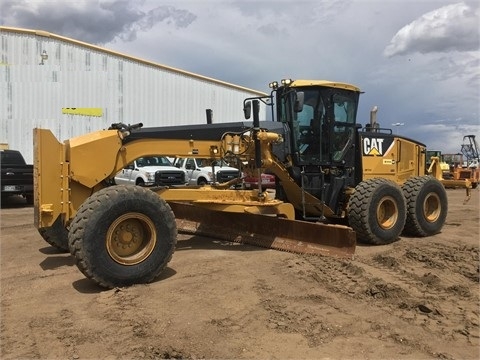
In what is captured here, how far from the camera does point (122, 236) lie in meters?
5.42

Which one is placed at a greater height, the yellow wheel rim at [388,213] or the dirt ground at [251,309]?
the yellow wheel rim at [388,213]

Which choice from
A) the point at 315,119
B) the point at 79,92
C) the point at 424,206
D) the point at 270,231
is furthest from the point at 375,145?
the point at 79,92

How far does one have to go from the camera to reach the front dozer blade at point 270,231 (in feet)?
21.9

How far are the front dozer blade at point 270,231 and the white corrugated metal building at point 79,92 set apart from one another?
14756 millimetres

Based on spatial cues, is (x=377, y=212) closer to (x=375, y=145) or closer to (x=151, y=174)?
(x=375, y=145)

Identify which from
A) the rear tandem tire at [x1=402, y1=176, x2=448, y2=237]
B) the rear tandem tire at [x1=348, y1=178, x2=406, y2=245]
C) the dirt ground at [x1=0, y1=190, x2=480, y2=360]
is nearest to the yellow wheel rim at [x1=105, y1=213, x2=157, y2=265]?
the dirt ground at [x1=0, y1=190, x2=480, y2=360]

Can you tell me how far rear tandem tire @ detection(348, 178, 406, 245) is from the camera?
787cm

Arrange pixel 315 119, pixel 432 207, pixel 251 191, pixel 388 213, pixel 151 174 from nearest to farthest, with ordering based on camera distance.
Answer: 1. pixel 251 191
2. pixel 315 119
3. pixel 388 213
4. pixel 432 207
5. pixel 151 174

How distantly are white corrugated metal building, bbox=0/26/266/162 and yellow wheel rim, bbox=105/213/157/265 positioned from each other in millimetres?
17063

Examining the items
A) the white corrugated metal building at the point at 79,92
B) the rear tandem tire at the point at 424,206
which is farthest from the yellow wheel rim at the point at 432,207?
the white corrugated metal building at the point at 79,92

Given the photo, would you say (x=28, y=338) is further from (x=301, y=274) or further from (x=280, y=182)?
(x=280, y=182)

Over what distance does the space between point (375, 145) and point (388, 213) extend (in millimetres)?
1541

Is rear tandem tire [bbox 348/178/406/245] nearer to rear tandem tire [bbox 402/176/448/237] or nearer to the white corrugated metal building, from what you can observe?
rear tandem tire [bbox 402/176/448/237]

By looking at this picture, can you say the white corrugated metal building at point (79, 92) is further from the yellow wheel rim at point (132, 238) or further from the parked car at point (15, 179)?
the yellow wheel rim at point (132, 238)
